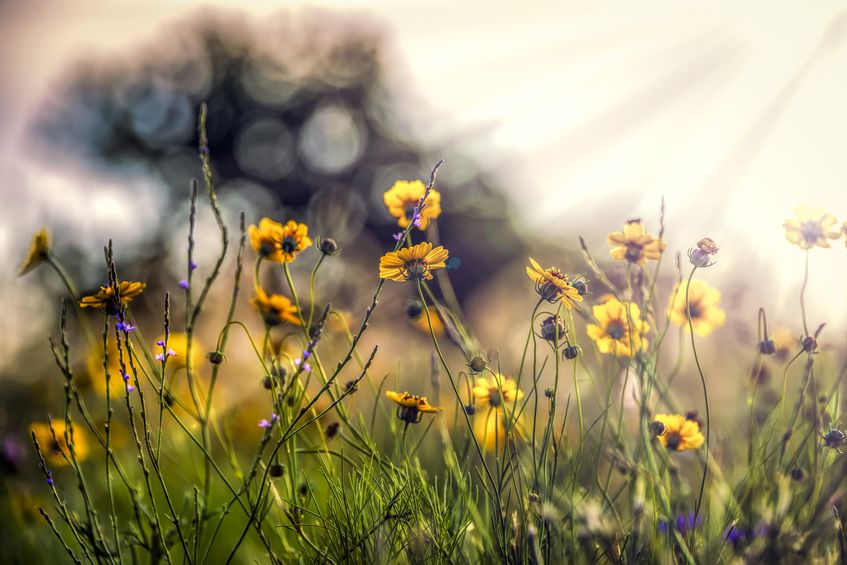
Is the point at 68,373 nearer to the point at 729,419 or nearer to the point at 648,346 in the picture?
the point at 648,346

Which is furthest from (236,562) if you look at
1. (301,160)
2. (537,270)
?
(301,160)

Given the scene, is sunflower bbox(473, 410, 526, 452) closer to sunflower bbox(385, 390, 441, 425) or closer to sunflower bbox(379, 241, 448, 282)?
sunflower bbox(385, 390, 441, 425)

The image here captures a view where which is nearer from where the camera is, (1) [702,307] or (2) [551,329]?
(2) [551,329]

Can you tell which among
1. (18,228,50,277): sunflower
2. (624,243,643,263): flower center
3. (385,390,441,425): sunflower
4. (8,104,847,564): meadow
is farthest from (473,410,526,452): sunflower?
(18,228,50,277): sunflower

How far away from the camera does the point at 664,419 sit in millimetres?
1552

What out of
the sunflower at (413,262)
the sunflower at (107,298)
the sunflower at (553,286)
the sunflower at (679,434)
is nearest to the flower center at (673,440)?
the sunflower at (679,434)

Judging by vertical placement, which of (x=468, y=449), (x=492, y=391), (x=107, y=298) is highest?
(x=107, y=298)

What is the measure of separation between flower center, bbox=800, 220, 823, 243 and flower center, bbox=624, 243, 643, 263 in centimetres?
40

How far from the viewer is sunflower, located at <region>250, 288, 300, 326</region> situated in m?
1.44

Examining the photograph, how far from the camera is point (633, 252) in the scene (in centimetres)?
153

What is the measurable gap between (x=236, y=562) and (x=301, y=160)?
45.5 feet

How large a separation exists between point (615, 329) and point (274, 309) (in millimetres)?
798

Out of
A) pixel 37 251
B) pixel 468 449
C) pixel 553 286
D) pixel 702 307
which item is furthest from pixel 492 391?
pixel 37 251

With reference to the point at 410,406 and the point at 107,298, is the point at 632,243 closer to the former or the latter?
the point at 410,406
